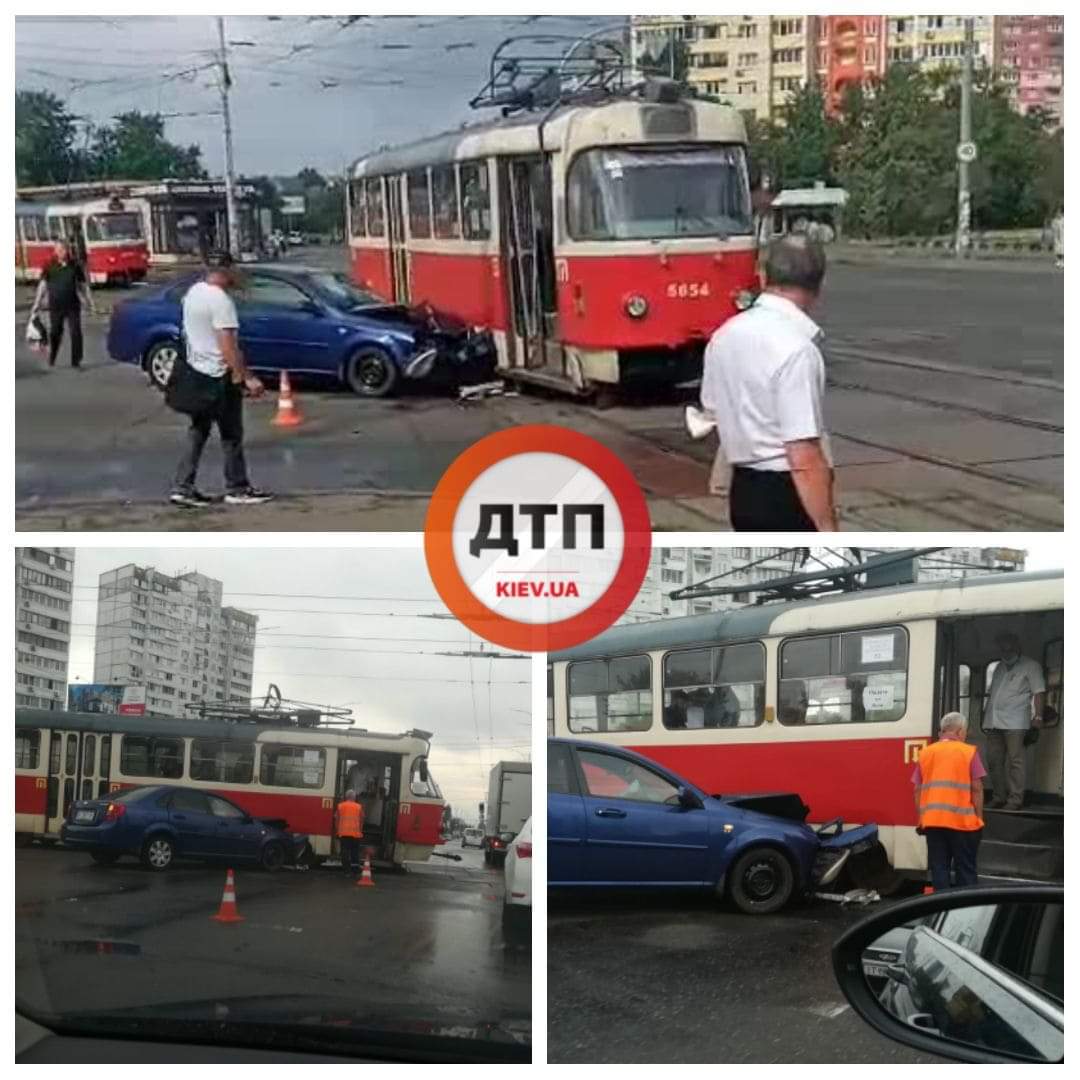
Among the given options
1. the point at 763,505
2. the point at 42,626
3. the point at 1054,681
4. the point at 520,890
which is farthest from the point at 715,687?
the point at 42,626

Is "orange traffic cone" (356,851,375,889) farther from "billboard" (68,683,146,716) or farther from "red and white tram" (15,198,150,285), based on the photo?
"red and white tram" (15,198,150,285)

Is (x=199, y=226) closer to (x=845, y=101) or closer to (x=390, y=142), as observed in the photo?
(x=390, y=142)

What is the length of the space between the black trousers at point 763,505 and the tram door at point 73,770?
232cm

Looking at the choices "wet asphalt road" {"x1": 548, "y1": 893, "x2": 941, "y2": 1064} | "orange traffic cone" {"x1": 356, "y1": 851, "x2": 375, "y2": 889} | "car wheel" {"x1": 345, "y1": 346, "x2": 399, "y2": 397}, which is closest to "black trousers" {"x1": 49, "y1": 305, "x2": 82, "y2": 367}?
"car wheel" {"x1": 345, "y1": 346, "x2": 399, "y2": 397}

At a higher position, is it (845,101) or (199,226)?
(845,101)

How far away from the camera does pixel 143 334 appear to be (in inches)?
217

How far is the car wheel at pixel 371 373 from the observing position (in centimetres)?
558

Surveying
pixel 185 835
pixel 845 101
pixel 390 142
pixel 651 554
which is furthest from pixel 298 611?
pixel 845 101

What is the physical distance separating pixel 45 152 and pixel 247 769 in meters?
2.25

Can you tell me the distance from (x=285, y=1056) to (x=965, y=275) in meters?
3.57

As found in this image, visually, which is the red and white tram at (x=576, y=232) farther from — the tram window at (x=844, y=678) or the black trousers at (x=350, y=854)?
the black trousers at (x=350, y=854)

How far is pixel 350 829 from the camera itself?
5.39 metres

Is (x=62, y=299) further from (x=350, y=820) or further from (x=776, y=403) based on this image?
(x=776, y=403)

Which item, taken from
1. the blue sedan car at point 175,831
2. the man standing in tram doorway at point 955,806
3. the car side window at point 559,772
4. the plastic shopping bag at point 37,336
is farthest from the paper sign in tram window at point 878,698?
the plastic shopping bag at point 37,336
